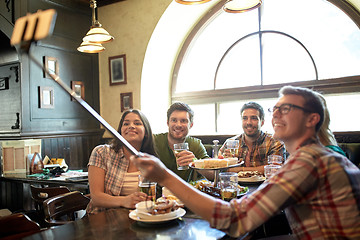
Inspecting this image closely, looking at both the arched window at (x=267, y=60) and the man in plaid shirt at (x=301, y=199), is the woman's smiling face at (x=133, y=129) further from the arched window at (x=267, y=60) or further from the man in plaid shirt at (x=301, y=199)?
the arched window at (x=267, y=60)

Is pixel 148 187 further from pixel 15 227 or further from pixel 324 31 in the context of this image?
pixel 324 31

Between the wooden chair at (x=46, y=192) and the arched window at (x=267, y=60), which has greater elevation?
the arched window at (x=267, y=60)

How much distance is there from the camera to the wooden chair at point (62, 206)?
205 cm

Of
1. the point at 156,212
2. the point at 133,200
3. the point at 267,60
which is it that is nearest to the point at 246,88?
the point at 267,60

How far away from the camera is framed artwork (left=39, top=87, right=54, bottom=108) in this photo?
4.73 meters

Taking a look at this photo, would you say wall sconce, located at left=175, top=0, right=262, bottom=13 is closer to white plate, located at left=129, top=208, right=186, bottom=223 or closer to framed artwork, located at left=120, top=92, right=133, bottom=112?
white plate, located at left=129, top=208, right=186, bottom=223

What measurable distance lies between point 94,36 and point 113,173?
206 cm

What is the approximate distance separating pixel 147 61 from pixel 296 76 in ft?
7.37

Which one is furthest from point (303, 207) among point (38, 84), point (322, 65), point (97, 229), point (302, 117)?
point (38, 84)

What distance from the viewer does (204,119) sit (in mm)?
5473

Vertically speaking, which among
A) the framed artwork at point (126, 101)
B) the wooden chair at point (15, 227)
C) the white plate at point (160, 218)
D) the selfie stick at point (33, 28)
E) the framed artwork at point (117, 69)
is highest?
the framed artwork at point (117, 69)

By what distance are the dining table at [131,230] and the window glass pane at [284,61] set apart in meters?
3.49

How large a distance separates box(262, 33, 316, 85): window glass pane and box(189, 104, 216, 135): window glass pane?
1003 millimetres

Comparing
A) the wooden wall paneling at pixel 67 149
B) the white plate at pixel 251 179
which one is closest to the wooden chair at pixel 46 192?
the white plate at pixel 251 179
